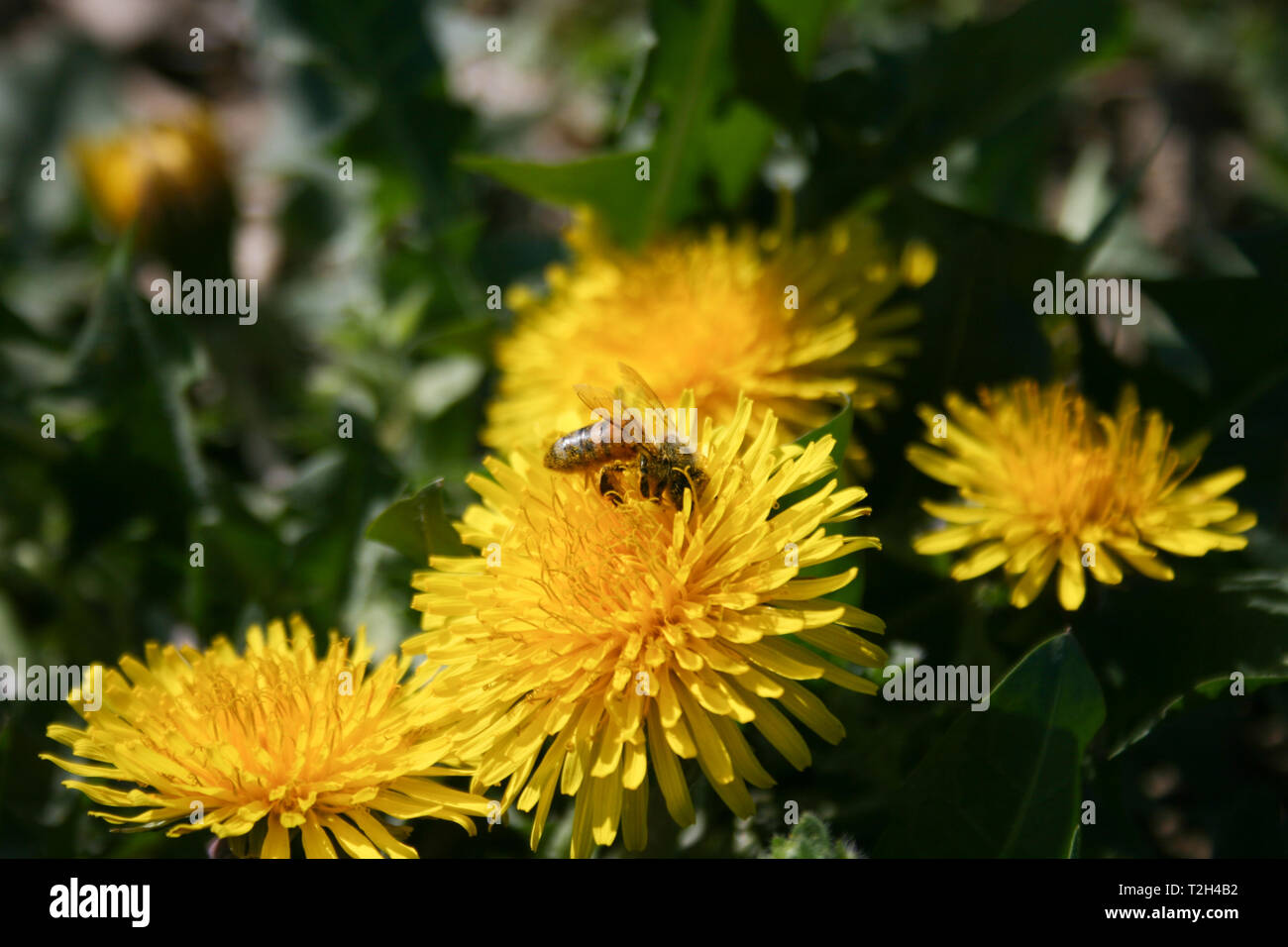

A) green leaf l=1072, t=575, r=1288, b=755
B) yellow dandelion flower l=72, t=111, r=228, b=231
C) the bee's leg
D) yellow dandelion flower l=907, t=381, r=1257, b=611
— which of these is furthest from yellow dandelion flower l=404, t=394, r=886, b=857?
yellow dandelion flower l=72, t=111, r=228, b=231

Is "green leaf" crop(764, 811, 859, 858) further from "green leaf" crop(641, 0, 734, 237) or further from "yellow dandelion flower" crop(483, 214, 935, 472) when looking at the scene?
"green leaf" crop(641, 0, 734, 237)

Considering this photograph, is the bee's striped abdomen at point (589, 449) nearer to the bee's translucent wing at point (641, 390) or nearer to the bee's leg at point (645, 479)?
the bee's leg at point (645, 479)

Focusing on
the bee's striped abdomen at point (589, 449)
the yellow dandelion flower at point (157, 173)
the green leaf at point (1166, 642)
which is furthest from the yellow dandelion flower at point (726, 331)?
the yellow dandelion flower at point (157, 173)

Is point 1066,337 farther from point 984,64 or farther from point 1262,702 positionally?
point 1262,702

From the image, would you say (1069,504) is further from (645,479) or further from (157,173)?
(157,173)

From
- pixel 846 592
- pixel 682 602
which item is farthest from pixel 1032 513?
pixel 682 602
